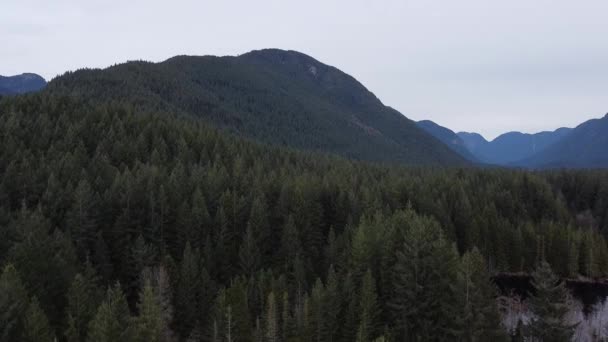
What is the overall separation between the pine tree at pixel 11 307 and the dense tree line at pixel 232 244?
5.3 inches

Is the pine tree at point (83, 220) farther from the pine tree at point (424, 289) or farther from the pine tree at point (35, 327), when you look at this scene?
the pine tree at point (424, 289)

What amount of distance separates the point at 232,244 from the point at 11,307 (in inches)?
1443

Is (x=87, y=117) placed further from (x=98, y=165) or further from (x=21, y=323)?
(x=21, y=323)

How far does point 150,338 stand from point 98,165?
196 ft

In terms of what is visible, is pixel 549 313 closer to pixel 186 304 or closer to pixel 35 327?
pixel 186 304

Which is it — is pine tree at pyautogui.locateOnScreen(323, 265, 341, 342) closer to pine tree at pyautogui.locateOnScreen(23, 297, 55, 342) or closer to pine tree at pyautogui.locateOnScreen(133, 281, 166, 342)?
pine tree at pyautogui.locateOnScreen(133, 281, 166, 342)

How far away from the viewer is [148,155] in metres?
106

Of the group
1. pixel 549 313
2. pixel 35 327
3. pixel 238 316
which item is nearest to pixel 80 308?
pixel 35 327

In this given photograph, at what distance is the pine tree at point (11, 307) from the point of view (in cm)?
3391

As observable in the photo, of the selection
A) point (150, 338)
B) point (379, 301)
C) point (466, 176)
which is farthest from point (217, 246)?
point (466, 176)

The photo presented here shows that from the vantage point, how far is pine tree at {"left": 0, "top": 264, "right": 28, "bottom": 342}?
33906 mm

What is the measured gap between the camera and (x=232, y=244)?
69.1 metres

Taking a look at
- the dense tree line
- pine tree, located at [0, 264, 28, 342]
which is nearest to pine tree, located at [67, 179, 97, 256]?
the dense tree line

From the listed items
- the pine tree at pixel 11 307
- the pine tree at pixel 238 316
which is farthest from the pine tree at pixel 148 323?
the pine tree at pixel 11 307
